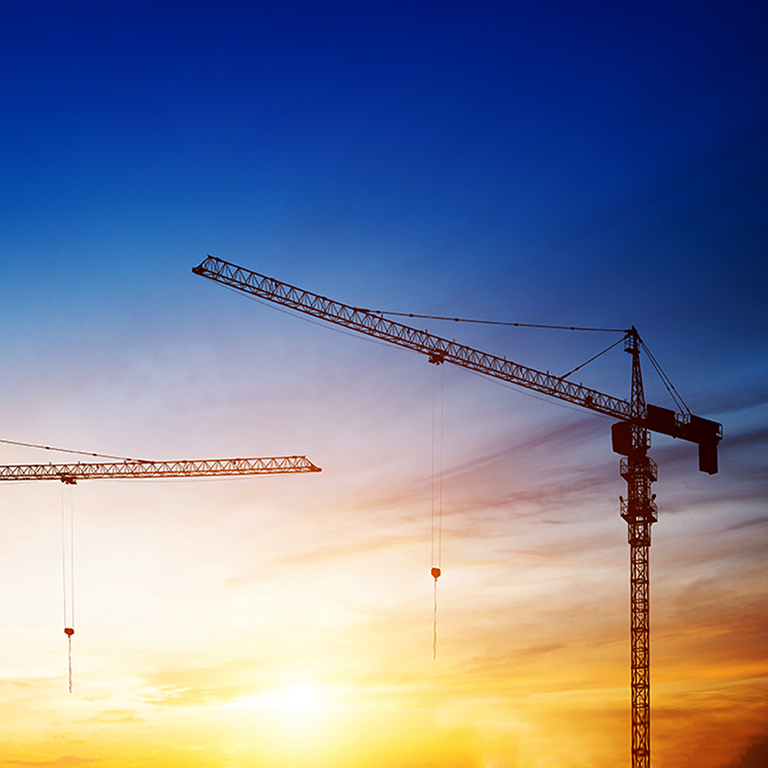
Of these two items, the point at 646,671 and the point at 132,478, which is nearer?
the point at 646,671

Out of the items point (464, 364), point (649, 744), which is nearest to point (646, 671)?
point (649, 744)

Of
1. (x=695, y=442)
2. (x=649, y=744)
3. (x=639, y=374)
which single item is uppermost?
(x=639, y=374)

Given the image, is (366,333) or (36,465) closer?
(366,333)

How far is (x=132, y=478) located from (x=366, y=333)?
145 feet

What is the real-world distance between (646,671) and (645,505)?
19542mm

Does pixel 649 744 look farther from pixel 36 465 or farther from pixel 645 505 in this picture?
pixel 36 465

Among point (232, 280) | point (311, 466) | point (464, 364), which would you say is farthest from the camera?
point (311, 466)

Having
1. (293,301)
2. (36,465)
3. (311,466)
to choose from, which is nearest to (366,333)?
(293,301)

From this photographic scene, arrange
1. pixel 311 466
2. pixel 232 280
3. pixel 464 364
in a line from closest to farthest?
pixel 232 280 < pixel 464 364 < pixel 311 466

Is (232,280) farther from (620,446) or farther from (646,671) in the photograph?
(646,671)

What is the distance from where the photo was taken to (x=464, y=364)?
4833 inches

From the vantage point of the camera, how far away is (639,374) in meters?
129

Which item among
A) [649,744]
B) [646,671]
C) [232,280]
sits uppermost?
[232,280]

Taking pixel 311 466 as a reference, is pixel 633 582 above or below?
below
